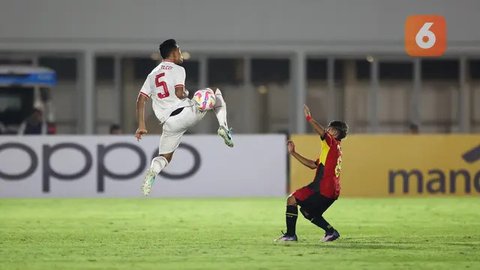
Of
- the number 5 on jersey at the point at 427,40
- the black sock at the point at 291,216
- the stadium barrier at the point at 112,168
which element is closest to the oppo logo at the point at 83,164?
the stadium barrier at the point at 112,168

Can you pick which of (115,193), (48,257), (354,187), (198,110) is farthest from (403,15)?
(48,257)

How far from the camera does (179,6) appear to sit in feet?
112

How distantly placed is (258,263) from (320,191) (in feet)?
6.80

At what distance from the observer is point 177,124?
15945 millimetres

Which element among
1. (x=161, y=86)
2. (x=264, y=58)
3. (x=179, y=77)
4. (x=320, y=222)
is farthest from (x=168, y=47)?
(x=264, y=58)

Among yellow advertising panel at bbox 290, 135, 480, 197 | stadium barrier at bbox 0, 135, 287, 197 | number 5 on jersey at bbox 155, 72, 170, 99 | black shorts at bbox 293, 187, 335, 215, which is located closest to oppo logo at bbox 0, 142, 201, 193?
stadium barrier at bbox 0, 135, 287, 197

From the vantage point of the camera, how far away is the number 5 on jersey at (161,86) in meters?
15.6

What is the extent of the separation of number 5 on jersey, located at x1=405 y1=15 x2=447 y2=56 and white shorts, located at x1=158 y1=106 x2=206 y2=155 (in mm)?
18932

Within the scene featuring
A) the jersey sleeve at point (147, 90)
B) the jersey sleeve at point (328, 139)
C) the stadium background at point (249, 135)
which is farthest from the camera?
the jersey sleeve at point (147, 90)

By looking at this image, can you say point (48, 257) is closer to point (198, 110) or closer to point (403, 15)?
point (198, 110)

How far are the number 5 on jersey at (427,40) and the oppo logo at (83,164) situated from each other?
11116 millimetres

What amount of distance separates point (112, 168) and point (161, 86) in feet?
31.0

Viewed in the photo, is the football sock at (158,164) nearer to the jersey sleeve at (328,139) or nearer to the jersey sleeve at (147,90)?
the jersey sleeve at (147,90)

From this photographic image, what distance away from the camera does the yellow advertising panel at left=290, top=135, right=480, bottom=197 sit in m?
25.4
